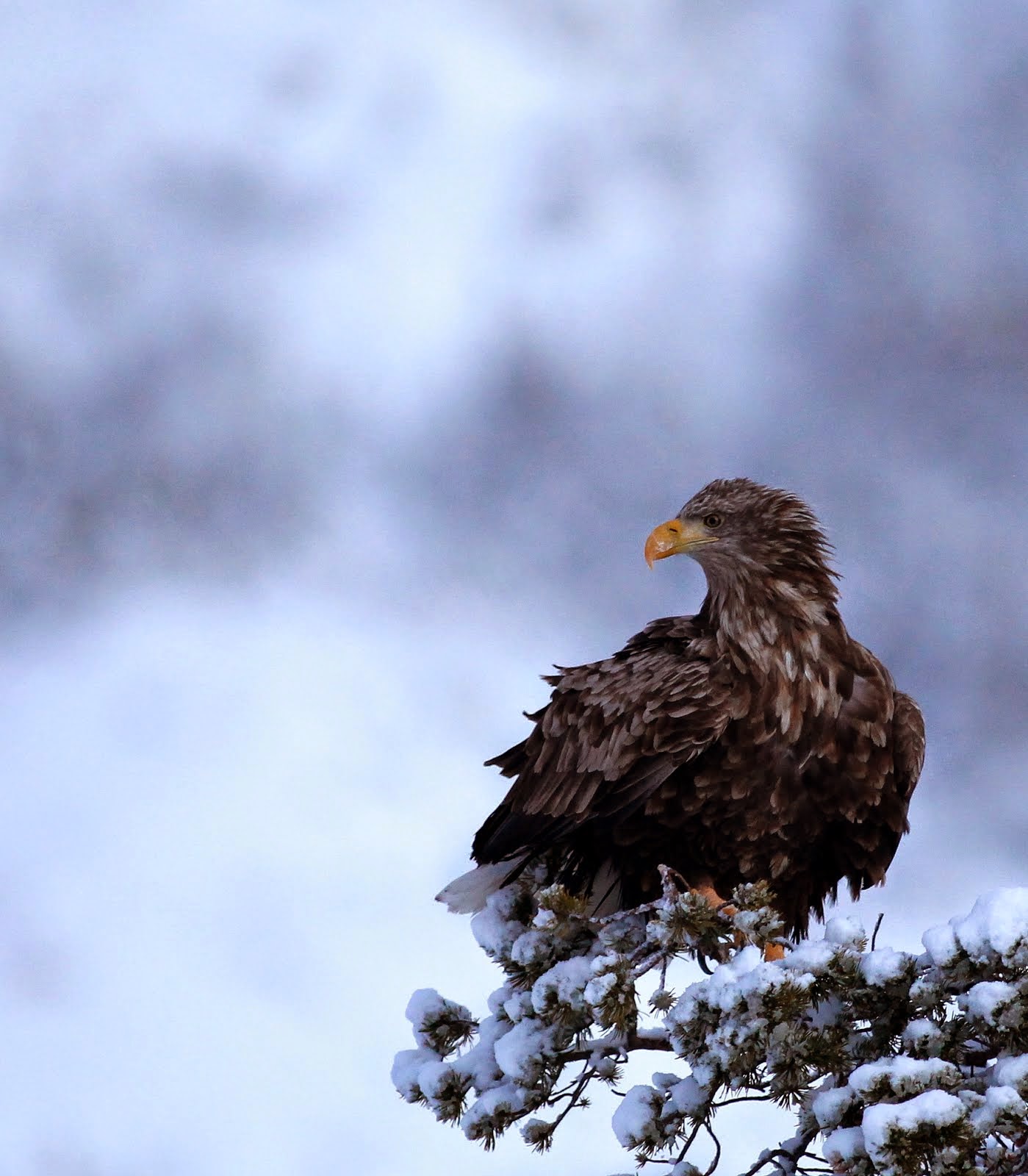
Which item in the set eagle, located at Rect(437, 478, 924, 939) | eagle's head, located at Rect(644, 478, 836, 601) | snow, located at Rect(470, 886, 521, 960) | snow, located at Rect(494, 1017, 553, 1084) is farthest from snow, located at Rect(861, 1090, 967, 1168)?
eagle's head, located at Rect(644, 478, 836, 601)

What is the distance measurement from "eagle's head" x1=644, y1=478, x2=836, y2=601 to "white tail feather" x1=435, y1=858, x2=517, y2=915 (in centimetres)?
172

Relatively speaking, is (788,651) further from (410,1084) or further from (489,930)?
(410,1084)

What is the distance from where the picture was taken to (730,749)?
628cm

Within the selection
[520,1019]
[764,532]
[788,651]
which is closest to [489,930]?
[520,1019]

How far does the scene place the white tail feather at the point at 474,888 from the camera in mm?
7090

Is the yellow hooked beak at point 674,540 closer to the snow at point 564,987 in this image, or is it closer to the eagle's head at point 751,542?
the eagle's head at point 751,542

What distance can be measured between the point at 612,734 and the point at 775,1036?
2.12 metres

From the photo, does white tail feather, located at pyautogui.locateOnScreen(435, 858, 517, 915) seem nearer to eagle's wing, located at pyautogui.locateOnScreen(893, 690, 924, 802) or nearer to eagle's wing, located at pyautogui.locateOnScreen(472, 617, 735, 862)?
eagle's wing, located at pyautogui.locateOnScreen(472, 617, 735, 862)

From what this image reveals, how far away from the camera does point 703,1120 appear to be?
16.5 ft

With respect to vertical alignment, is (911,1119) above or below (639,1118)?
below

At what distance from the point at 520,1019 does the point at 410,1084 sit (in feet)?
2.20

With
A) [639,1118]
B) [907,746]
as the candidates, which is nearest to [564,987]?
[639,1118]

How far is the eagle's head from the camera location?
674 cm

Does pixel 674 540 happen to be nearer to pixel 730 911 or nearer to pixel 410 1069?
pixel 730 911
